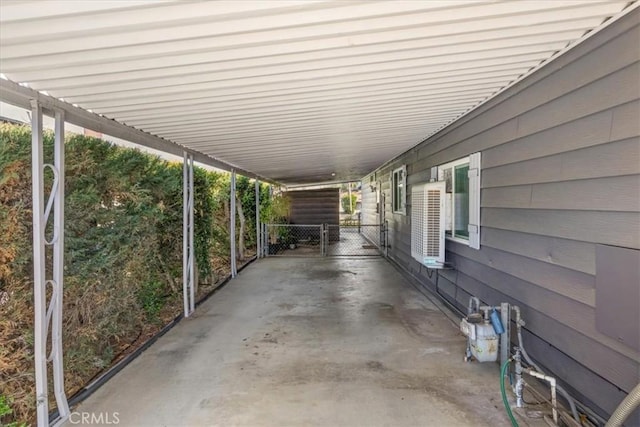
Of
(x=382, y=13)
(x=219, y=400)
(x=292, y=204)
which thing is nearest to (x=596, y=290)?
(x=382, y=13)

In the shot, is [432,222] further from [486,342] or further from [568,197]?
[568,197]

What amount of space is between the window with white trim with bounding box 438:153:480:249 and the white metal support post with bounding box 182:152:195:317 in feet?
10.7

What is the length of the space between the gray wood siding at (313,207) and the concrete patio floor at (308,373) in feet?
25.6

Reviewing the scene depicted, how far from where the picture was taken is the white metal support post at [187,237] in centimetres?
426

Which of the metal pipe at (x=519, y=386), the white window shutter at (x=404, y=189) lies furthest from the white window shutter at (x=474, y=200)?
the white window shutter at (x=404, y=189)

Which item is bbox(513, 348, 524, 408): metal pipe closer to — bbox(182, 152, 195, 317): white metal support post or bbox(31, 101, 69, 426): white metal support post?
bbox(31, 101, 69, 426): white metal support post

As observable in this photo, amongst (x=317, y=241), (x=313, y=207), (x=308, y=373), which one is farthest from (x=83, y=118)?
(x=313, y=207)

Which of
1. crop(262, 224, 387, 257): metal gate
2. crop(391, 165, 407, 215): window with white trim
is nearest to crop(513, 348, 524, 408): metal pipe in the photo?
crop(391, 165, 407, 215): window with white trim

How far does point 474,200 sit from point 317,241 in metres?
8.87

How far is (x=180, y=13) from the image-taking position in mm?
1467

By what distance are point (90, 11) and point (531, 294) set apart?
3.23 meters

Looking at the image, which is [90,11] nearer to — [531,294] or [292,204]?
[531,294]

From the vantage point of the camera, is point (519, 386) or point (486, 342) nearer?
point (519, 386)

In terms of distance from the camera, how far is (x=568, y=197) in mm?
2217
